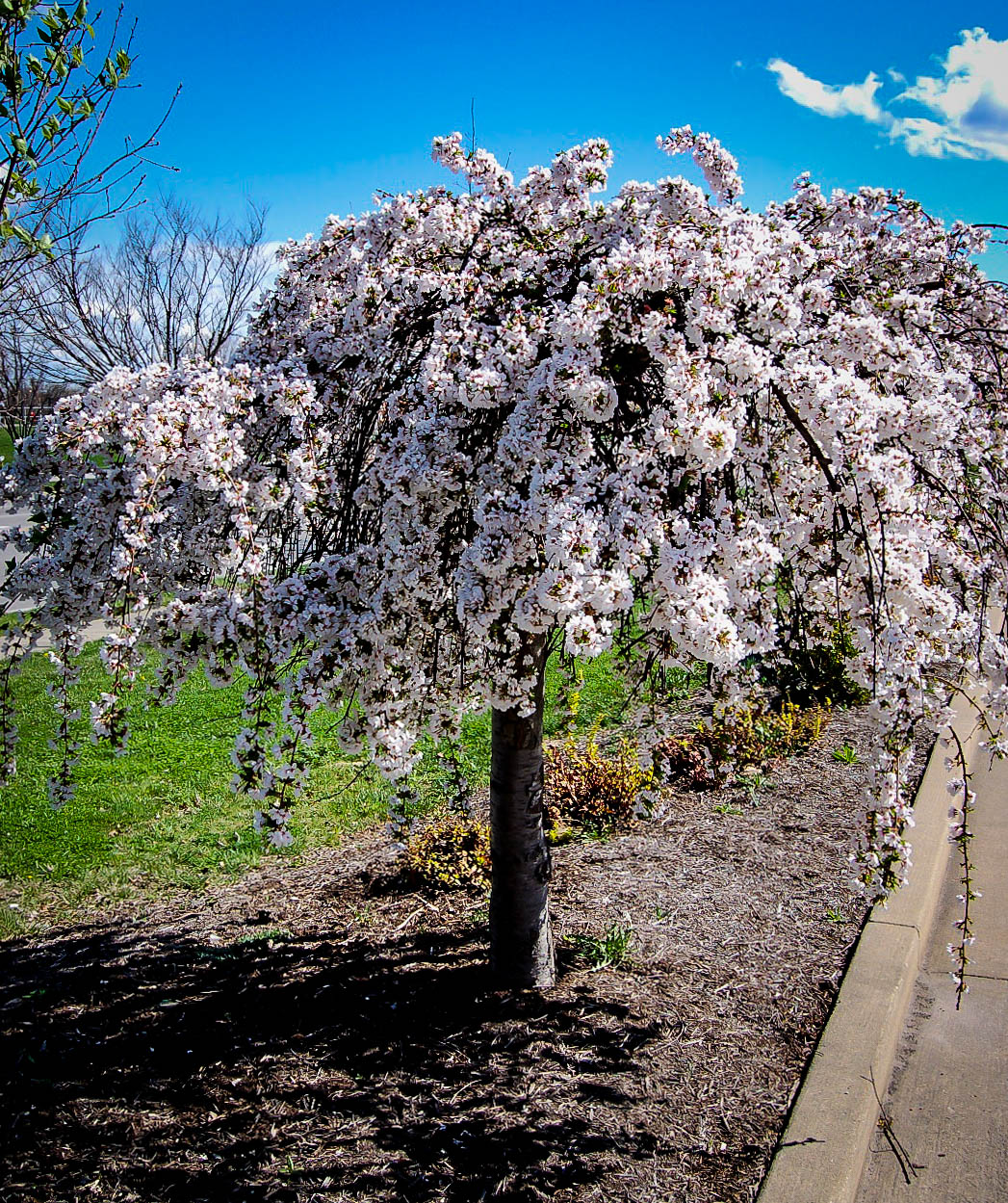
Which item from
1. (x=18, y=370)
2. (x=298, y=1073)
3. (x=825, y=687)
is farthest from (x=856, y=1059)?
(x=18, y=370)

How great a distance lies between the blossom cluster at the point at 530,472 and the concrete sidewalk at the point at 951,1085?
113cm

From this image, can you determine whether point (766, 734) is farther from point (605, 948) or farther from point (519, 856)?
point (519, 856)

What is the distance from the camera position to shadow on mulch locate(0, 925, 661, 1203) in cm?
298

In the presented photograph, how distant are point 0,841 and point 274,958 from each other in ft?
8.52

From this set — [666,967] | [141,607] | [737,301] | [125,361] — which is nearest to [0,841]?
[141,607]

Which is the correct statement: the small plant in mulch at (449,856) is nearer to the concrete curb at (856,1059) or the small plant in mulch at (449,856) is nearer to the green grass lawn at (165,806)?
the green grass lawn at (165,806)

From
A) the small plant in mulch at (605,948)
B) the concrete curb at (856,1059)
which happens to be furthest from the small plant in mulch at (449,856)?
the concrete curb at (856,1059)

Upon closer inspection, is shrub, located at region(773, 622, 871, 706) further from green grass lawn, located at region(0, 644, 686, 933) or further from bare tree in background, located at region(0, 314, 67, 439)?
bare tree in background, located at region(0, 314, 67, 439)

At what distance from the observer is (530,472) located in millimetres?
2625

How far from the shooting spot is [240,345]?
147 inches

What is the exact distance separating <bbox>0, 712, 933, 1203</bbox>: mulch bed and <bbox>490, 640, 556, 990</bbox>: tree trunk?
15 cm

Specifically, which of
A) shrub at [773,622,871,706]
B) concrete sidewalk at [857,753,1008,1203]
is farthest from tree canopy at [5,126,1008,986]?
shrub at [773,622,871,706]

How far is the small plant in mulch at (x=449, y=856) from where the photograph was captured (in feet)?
16.1

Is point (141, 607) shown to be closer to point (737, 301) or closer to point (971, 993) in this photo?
point (737, 301)
